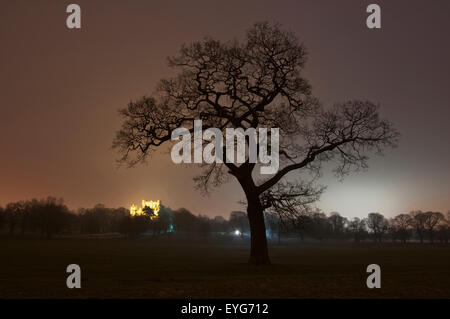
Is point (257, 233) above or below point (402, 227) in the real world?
above

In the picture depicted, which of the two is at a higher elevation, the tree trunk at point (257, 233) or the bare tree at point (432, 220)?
the tree trunk at point (257, 233)

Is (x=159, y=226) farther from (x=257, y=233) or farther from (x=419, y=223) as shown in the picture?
(x=257, y=233)

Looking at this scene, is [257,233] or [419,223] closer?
[257,233]

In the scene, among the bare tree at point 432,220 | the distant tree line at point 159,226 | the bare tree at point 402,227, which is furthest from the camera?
the bare tree at point 432,220

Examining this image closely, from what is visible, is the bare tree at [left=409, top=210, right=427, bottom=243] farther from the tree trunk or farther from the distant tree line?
the tree trunk

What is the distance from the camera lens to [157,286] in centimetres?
1513

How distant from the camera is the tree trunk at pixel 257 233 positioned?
28531mm

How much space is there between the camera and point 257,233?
94.3ft

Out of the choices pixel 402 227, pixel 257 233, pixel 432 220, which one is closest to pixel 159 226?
pixel 402 227

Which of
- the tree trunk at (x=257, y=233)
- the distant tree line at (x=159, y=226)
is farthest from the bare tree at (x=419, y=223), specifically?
the tree trunk at (x=257, y=233)

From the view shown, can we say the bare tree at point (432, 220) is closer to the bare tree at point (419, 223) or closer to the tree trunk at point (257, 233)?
the bare tree at point (419, 223)
